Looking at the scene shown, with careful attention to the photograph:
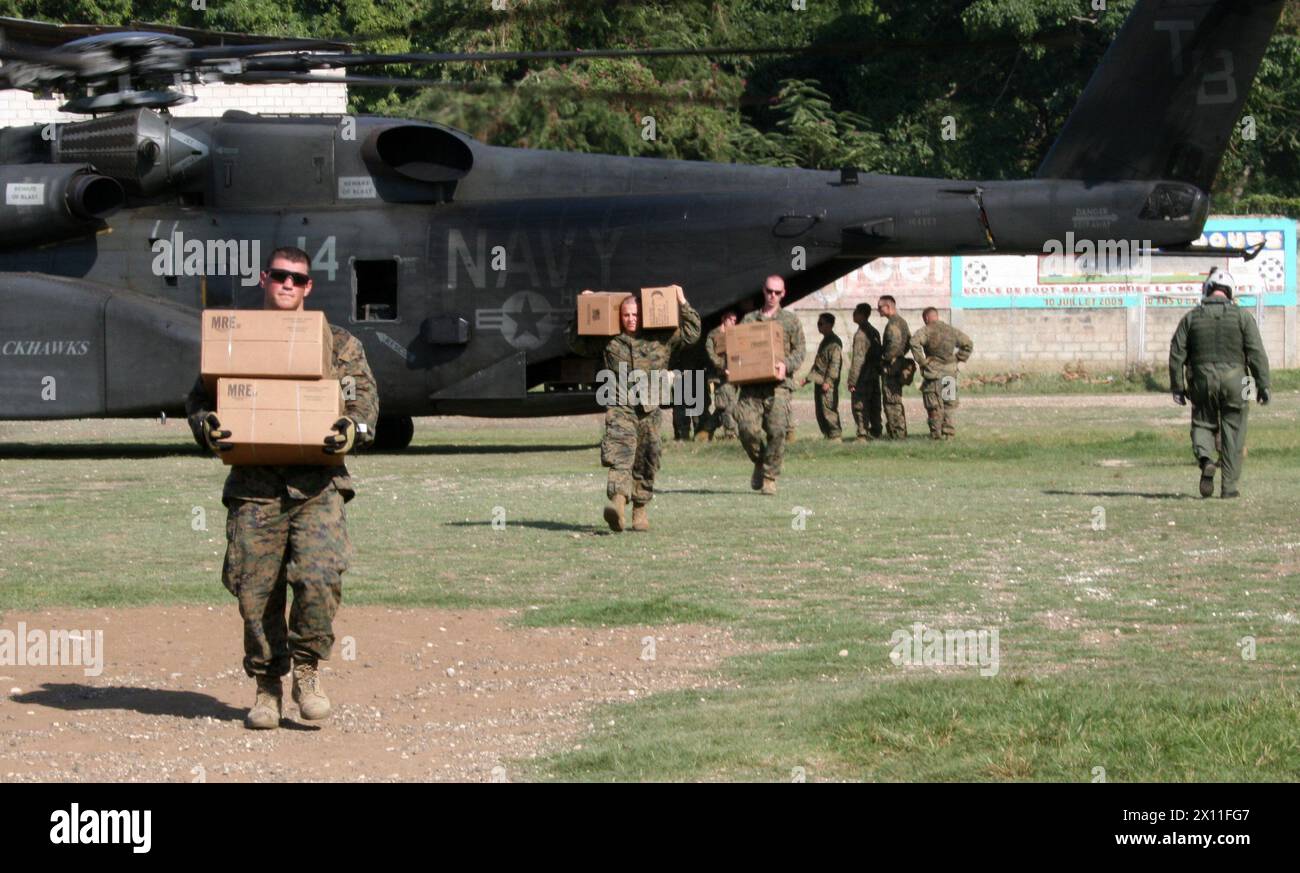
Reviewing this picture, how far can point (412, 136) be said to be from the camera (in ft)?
78.5

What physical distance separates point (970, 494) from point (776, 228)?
5.63 metres

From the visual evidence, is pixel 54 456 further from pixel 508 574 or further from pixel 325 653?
pixel 325 653

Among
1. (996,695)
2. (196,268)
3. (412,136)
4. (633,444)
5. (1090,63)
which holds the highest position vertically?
(1090,63)

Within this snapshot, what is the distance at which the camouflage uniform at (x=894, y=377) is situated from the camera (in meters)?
27.1

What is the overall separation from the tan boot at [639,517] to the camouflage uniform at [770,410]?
8.91ft

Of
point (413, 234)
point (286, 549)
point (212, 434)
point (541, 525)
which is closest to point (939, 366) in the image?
point (413, 234)

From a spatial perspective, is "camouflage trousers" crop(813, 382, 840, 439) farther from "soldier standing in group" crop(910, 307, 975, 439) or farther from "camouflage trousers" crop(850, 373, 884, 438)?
"soldier standing in group" crop(910, 307, 975, 439)

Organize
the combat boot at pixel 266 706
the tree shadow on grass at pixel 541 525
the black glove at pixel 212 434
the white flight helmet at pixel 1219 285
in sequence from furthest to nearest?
1. the white flight helmet at pixel 1219 285
2. the tree shadow on grass at pixel 541 525
3. the combat boot at pixel 266 706
4. the black glove at pixel 212 434

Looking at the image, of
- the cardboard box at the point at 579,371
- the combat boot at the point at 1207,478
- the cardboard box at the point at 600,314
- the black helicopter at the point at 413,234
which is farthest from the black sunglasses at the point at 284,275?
the cardboard box at the point at 579,371

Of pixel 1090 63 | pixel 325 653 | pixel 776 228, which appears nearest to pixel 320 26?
pixel 1090 63

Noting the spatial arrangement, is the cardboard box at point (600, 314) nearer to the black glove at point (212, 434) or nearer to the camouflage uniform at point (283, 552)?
the camouflage uniform at point (283, 552)

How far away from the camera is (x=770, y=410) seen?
1831cm

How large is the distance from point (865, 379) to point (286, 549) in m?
19.5

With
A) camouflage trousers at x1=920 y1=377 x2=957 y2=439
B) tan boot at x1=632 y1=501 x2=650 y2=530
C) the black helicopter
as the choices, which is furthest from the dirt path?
camouflage trousers at x1=920 y1=377 x2=957 y2=439
